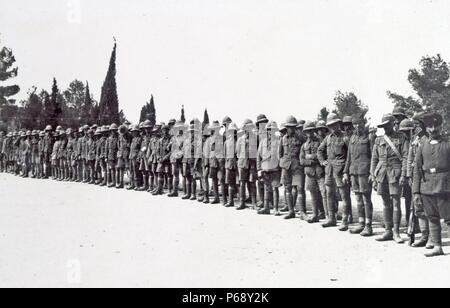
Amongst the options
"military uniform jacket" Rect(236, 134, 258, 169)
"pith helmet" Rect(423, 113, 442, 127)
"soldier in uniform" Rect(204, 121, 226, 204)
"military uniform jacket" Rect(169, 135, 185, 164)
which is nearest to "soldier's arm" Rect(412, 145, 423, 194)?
"pith helmet" Rect(423, 113, 442, 127)

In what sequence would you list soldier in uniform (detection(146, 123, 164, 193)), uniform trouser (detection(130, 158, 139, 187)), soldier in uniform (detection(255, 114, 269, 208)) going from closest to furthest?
soldier in uniform (detection(255, 114, 269, 208))
soldier in uniform (detection(146, 123, 164, 193))
uniform trouser (detection(130, 158, 139, 187))

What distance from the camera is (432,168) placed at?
7.21m

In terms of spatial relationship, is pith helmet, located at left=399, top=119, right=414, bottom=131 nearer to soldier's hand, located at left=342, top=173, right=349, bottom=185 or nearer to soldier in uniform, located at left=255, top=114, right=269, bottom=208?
A: soldier's hand, located at left=342, top=173, right=349, bottom=185

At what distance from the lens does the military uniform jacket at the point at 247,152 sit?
12.0m

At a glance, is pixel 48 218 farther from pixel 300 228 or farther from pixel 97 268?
pixel 300 228

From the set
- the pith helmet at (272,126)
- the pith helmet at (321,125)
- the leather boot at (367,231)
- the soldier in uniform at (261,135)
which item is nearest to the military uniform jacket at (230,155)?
the soldier in uniform at (261,135)

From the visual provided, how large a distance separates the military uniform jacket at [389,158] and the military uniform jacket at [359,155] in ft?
0.60

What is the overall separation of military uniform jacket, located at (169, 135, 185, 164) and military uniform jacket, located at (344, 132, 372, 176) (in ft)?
20.7

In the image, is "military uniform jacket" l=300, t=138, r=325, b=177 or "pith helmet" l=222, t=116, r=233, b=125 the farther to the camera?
"pith helmet" l=222, t=116, r=233, b=125

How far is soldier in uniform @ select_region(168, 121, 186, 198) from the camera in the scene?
14.4 m

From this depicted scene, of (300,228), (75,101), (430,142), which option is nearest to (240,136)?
(300,228)

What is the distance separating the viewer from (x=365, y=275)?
6.05 m

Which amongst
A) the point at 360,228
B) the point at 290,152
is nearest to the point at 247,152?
the point at 290,152
